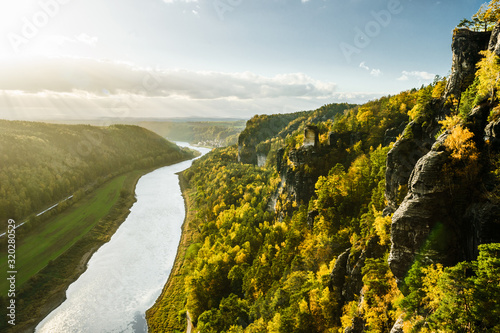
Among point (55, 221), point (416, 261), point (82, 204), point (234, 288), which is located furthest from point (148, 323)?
point (82, 204)

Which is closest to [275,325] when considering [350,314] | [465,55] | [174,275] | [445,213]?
[350,314]

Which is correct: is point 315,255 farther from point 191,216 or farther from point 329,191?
point 191,216

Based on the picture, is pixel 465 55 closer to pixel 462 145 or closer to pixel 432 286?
pixel 462 145

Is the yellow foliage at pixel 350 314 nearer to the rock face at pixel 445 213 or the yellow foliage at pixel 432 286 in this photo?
the rock face at pixel 445 213

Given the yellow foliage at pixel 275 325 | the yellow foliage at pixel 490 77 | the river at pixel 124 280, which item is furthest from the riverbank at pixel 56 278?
the yellow foliage at pixel 490 77

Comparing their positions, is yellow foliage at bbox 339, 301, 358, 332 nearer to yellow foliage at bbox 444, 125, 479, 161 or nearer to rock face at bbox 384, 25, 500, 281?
rock face at bbox 384, 25, 500, 281
